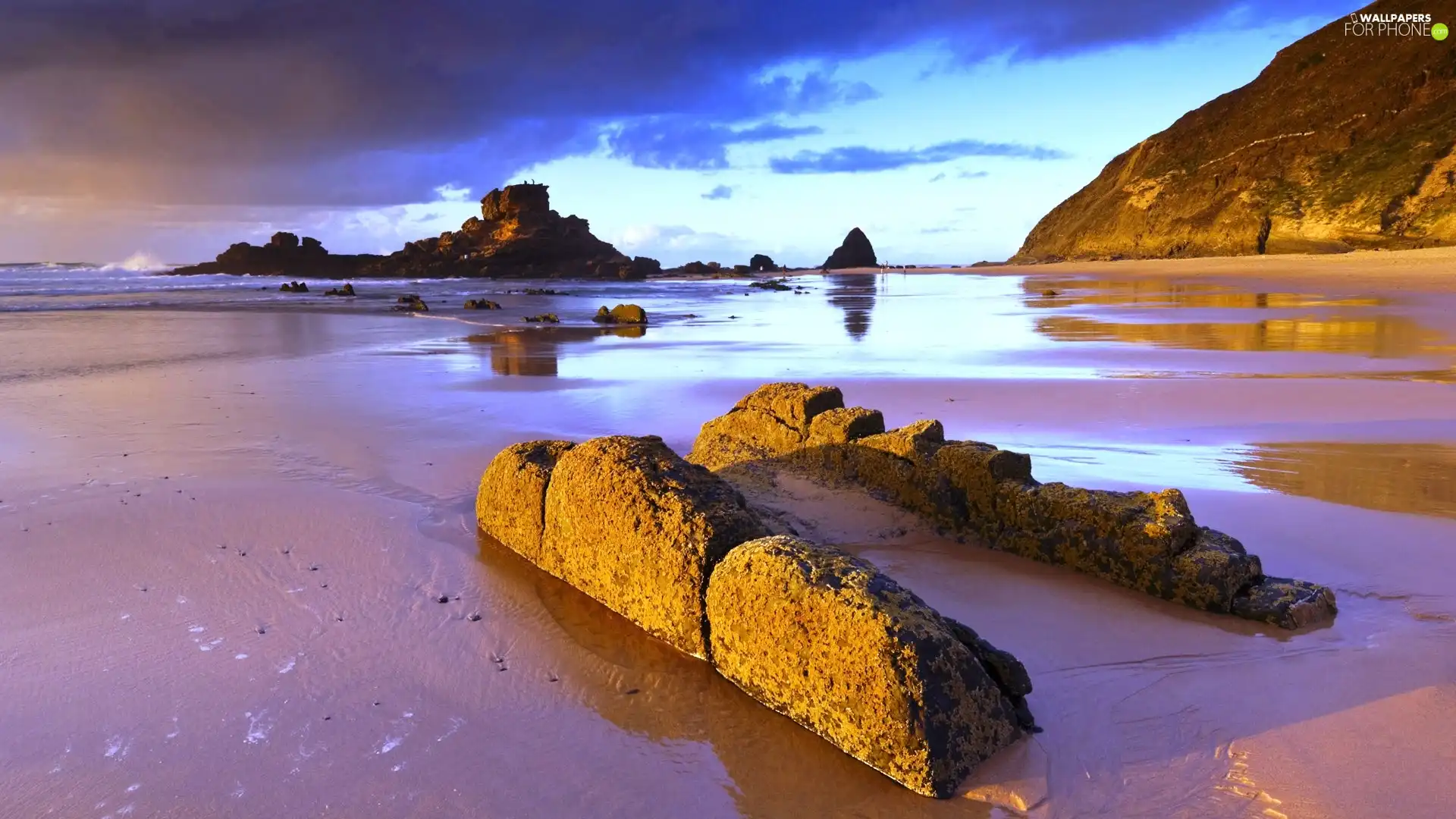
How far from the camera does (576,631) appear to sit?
11.6ft

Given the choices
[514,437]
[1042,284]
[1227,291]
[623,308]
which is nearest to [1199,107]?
[1042,284]

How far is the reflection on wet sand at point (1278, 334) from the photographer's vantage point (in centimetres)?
1171

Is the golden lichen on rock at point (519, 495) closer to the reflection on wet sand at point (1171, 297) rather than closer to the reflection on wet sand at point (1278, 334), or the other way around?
the reflection on wet sand at point (1278, 334)

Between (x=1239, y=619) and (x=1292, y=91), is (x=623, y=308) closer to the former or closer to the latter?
(x=1239, y=619)

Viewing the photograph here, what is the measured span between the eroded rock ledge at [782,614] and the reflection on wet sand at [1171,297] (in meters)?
21.2

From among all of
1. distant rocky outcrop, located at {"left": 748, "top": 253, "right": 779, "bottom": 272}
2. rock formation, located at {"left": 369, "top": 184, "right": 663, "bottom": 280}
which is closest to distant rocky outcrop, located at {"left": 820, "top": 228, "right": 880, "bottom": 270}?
distant rocky outcrop, located at {"left": 748, "top": 253, "right": 779, "bottom": 272}

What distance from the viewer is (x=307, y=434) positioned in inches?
279

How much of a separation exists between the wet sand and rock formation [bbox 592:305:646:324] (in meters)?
13.4

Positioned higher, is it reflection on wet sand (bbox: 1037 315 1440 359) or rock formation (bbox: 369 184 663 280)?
rock formation (bbox: 369 184 663 280)

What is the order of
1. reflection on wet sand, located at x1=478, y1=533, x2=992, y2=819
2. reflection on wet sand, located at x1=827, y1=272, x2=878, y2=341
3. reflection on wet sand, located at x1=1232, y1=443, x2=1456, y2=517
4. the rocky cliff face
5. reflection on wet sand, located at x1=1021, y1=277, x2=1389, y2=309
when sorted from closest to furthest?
reflection on wet sand, located at x1=478, y1=533, x2=992, y2=819 → reflection on wet sand, located at x1=1232, y1=443, x2=1456, y2=517 → reflection on wet sand, located at x1=827, y1=272, x2=878, y2=341 → reflection on wet sand, located at x1=1021, y1=277, x2=1389, y2=309 → the rocky cliff face

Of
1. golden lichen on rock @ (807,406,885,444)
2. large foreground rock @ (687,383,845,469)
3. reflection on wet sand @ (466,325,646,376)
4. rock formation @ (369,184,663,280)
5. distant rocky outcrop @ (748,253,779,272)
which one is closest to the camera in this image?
golden lichen on rock @ (807,406,885,444)

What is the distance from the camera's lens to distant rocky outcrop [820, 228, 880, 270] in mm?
109562

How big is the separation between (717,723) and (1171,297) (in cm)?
2627

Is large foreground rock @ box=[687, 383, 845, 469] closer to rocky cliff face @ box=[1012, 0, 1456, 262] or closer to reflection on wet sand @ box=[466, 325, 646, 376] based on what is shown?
reflection on wet sand @ box=[466, 325, 646, 376]
